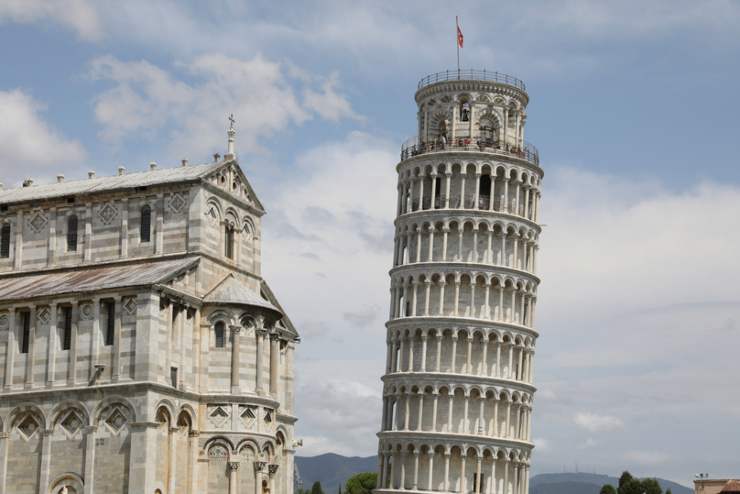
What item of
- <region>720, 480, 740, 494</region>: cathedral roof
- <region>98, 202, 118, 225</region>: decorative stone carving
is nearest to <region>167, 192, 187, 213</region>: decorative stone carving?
<region>98, 202, 118, 225</region>: decorative stone carving

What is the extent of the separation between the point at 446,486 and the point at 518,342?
1288 centimetres

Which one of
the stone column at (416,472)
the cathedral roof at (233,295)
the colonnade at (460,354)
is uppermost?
the cathedral roof at (233,295)

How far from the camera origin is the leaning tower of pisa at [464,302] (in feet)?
355

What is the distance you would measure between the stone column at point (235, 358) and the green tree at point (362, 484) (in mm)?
89276

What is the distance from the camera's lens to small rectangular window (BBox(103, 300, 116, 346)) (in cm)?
6775

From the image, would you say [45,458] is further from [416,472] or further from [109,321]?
[416,472]

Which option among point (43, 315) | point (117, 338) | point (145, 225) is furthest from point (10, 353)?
point (145, 225)

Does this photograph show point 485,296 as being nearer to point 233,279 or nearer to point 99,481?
point 233,279

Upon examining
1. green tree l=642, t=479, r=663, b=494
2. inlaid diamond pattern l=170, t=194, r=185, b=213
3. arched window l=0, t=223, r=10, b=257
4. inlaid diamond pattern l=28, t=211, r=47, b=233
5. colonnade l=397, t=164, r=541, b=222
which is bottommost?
green tree l=642, t=479, r=663, b=494

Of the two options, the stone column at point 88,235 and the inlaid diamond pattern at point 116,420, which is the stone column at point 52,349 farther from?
the stone column at point 88,235

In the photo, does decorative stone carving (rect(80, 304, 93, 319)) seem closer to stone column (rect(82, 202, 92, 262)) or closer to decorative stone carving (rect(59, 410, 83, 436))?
decorative stone carving (rect(59, 410, 83, 436))

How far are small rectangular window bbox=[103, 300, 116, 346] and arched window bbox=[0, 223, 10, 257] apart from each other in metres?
12.1

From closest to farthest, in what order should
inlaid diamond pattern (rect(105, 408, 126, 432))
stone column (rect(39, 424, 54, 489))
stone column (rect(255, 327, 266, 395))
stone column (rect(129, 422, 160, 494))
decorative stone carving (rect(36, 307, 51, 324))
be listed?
stone column (rect(129, 422, 160, 494))
inlaid diamond pattern (rect(105, 408, 126, 432))
stone column (rect(39, 424, 54, 489))
decorative stone carving (rect(36, 307, 51, 324))
stone column (rect(255, 327, 266, 395))

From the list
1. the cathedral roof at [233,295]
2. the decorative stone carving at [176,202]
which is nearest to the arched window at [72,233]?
the decorative stone carving at [176,202]
